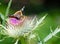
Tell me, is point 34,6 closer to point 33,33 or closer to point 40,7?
point 40,7

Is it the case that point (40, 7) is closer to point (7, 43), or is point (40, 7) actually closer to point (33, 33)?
point (7, 43)

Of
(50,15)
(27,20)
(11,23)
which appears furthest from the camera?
(50,15)

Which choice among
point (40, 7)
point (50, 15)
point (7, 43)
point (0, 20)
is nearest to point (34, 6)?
point (40, 7)

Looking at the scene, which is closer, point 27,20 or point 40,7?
point 27,20

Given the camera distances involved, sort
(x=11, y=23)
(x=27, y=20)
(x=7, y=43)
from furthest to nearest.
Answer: (x=7, y=43), (x=27, y=20), (x=11, y=23)

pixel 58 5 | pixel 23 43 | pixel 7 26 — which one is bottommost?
pixel 23 43

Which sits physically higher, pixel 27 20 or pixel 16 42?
pixel 27 20
